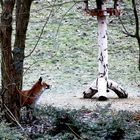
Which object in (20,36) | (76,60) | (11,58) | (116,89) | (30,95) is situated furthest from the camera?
(76,60)

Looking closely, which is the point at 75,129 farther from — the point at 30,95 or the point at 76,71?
the point at 76,71

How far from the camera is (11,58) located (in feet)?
21.6

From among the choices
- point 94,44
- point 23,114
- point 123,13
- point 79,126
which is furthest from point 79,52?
→ point 79,126

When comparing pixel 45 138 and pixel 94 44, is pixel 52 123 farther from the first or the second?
pixel 94 44

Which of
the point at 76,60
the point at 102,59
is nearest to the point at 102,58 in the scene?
the point at 102,59

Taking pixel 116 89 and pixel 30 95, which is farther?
pixel 116 89

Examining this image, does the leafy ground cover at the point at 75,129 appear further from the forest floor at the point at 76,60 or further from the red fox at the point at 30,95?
the forest floor at the point at 76,60

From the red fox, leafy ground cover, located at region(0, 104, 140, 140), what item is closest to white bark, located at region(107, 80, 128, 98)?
the red fox

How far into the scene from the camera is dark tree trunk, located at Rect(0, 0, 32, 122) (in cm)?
644

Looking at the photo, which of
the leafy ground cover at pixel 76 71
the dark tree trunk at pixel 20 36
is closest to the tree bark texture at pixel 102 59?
the leafy ground cover at pixel 76 71

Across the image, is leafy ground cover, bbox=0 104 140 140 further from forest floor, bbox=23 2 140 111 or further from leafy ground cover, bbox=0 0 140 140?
forest floor, bbox=23 2 140 111

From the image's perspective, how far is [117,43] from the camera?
14414 mm

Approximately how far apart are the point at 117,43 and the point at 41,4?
3477 millimetres

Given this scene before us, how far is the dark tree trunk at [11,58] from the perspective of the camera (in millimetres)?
6438
